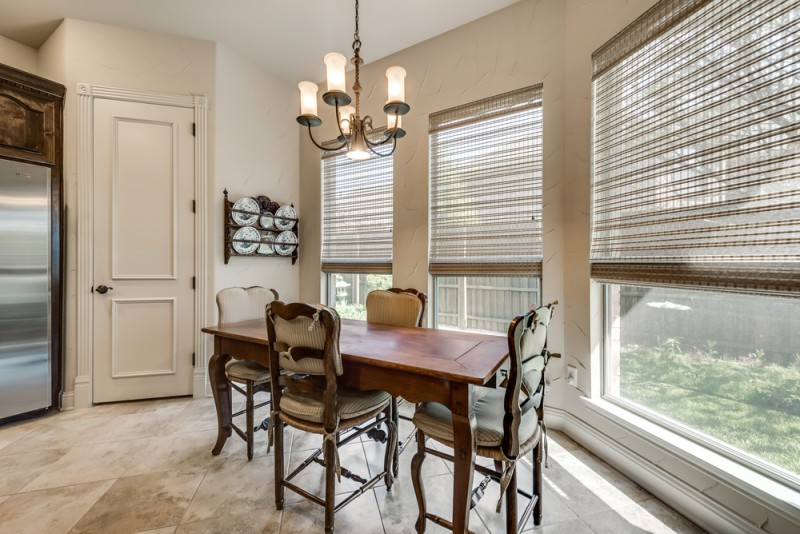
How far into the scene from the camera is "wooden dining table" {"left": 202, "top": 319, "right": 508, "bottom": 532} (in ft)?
4.19

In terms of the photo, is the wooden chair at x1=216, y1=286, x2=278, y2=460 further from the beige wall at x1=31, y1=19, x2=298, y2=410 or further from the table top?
the beige wall at x1=31, y1=19, x2=298, y2=410

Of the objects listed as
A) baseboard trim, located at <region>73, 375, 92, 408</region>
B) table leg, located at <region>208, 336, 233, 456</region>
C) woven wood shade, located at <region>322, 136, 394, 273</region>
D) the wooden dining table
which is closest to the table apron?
the wooden dining table

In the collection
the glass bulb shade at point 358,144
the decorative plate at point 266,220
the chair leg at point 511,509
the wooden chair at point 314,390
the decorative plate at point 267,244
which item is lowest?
the chair leg at point 511,509

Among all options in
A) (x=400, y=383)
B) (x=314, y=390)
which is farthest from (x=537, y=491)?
(x=314, y=390)

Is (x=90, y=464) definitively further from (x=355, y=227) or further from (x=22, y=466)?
(x=355, y=227)

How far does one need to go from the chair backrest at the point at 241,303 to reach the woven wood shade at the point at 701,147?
8.27 feet

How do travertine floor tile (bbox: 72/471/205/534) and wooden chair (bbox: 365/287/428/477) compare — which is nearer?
travertine floor tile (bbox: 72/471/205/534)

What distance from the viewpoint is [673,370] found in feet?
5.92

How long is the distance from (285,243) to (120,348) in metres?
1.73

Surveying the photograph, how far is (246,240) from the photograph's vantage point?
3266mm

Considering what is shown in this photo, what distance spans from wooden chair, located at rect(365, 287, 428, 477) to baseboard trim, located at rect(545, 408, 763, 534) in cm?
123

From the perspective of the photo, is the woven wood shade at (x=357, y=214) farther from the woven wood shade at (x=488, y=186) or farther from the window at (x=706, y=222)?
the window at (x=706, y=222)

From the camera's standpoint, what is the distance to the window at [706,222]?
52.1 inches

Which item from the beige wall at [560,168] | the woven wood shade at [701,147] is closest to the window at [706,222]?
the woven wood shade at [701,147]
